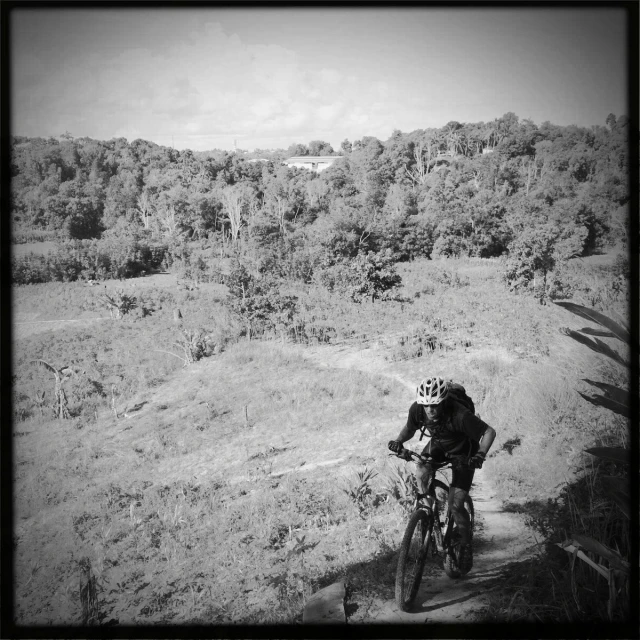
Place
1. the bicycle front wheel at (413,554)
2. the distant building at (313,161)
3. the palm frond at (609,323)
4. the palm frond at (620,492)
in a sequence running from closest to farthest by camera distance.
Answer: the palm frond at (609,323) → the palm frond at (620,492) → the bicycle front wheel at (413,554) → the distant building at (313,161)

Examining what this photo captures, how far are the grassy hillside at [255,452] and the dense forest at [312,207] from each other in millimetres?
5512

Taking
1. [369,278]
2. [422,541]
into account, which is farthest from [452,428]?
[369,278]

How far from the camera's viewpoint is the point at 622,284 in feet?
47.3

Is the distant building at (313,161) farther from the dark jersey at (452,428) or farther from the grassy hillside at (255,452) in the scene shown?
the dark jersey at (452,428)

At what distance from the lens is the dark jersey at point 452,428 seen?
3.38 metres

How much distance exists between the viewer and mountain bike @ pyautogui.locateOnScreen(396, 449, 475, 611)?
318 cm

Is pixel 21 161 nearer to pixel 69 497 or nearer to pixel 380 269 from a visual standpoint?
pixel 380 269

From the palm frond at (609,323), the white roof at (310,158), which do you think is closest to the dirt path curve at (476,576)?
the palm frond at (609,323)

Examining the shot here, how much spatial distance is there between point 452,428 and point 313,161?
3930 cm

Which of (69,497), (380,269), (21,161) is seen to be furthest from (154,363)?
(21,161)

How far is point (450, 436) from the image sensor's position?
3508mm

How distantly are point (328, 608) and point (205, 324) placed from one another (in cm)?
1330

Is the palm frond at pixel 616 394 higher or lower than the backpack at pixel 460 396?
higher

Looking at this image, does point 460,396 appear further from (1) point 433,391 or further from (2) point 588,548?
(2) point 588,548
